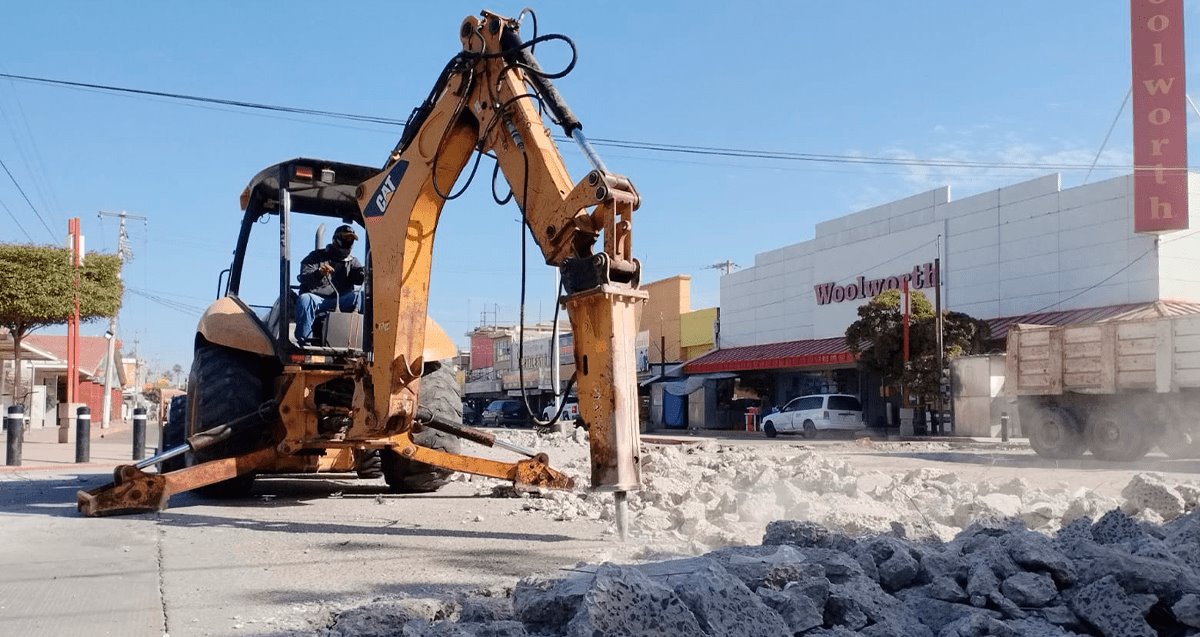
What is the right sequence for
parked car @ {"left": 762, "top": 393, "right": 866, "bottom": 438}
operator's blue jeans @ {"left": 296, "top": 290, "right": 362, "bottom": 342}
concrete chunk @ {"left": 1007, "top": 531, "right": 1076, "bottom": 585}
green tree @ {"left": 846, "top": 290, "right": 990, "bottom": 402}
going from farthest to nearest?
parked car @ {"left": 762, "top": 393, "right": 866, "bottom": 438} → green tree @ {"left": 846, "top": 290, "right": 990, "bottom": 402} → operator's blue jeans @ {"left": 296, "top": 290, "right": 362, "bottom": 342} → concrete chunk @ {"left": 1007, "top": 531, "right": 1076, "bottom": 585}

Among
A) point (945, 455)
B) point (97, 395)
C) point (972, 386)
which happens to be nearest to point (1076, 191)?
point (972, 386)

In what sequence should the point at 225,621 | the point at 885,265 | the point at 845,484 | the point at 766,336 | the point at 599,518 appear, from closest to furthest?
the point at 225,621 < the point at 599,518 < the point at 845,484 < the point at 885,265 < the point at 766,336

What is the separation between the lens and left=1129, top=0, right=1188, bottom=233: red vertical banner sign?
24.3 m

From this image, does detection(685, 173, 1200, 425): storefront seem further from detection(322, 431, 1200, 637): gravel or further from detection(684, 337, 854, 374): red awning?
detection(322, 431, 1200, 637): gravel

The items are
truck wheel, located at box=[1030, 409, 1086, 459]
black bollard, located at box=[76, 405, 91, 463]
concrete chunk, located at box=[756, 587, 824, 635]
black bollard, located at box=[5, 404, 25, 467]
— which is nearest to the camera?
concrete chunk, located at box=[756, 587, 824, 635]

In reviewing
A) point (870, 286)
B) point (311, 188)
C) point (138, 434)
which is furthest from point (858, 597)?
point (870, 286)

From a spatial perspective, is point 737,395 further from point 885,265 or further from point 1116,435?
point 1116,435

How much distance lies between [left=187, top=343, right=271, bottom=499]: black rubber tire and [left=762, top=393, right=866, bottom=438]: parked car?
23949 mm

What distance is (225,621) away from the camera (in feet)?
14.5

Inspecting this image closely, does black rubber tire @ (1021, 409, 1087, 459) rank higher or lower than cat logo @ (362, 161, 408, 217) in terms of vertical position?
lower

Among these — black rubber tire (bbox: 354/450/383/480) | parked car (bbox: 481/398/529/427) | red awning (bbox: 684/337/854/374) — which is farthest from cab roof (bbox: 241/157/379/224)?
parked car (bbox: 481/398/529/427)

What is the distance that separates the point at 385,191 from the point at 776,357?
29710 millimetres

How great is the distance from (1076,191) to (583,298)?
25.3 meters

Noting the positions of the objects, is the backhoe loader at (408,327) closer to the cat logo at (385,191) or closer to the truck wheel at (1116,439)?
the cat logo at (385,191)
